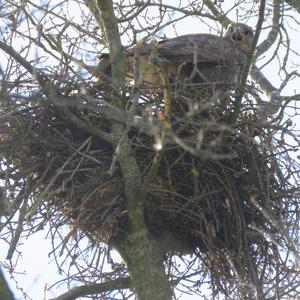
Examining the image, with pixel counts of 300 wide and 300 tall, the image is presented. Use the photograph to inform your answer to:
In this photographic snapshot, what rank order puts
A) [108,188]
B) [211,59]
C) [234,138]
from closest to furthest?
[108,188], [234,138], [211,59]

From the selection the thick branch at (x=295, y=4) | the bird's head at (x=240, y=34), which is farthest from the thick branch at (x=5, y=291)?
the bird's head at (x=240, y=34)

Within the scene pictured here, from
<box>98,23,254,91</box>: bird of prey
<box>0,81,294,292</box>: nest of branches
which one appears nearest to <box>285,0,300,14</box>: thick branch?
<box>98,23,254,91</box>: bird of prey

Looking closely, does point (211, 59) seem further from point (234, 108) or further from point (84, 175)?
point (84, 175)

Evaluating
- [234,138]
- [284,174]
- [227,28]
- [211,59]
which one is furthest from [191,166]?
[227,28]

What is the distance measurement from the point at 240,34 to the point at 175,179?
8.45 feet

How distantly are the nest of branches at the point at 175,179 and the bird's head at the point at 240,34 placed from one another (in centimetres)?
176

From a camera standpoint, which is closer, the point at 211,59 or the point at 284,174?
the point at 284,174

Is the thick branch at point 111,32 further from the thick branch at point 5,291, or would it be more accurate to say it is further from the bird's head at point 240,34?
the thick branch at point 5,291

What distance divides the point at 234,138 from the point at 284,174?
480mm

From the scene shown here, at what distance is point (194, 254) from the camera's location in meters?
5.80

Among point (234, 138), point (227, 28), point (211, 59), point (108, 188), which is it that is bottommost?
point (108, 188)

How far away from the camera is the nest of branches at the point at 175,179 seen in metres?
5.39

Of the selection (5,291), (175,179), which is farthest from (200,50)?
(5,291)

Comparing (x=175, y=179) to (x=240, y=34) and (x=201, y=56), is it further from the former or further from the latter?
(x=240, y=34)
